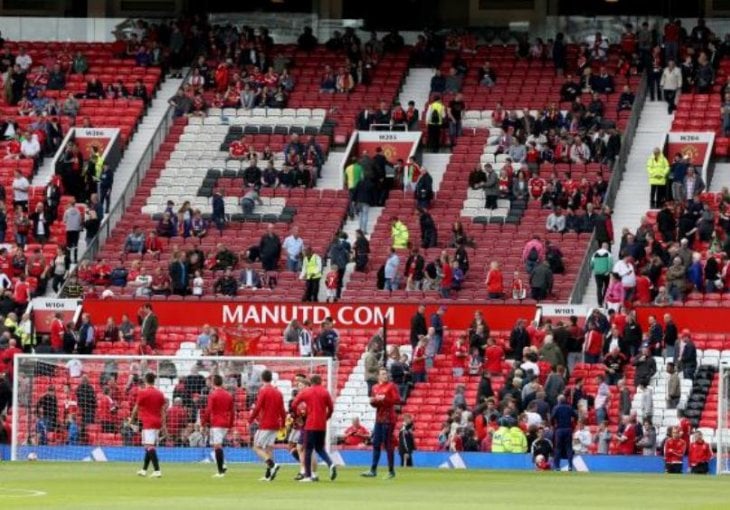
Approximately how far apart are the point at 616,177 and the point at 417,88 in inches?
312

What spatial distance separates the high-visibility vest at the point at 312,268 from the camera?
170 ft

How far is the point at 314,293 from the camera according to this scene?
171ft

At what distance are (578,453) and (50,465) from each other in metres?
9.99

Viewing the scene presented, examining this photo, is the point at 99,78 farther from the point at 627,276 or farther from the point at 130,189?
the point at 627,276

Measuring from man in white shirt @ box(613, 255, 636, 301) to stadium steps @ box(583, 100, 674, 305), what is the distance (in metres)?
1.34

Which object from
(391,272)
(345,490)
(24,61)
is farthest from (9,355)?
(345,490)

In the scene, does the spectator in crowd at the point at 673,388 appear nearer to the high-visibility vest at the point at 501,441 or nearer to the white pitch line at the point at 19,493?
A: the high-visibility vest at the point at 501,441

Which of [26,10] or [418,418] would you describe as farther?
[26,10]

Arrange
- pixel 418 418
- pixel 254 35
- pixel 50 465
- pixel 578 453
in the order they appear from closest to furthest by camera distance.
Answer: pixel 50 465
pixel 578 453
pixel 418 418
pixel 254 35

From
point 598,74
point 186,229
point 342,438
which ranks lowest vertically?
point 342,438

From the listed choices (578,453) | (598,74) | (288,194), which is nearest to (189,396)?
(578,453)

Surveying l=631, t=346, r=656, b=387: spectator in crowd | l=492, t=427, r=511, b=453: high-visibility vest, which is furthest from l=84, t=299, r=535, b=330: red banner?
l=492, t=427, r=511, b=453: high-visibility vest

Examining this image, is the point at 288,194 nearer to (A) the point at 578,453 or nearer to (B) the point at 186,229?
(B) the point at 186,229

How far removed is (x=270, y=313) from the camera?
51.5 metres
